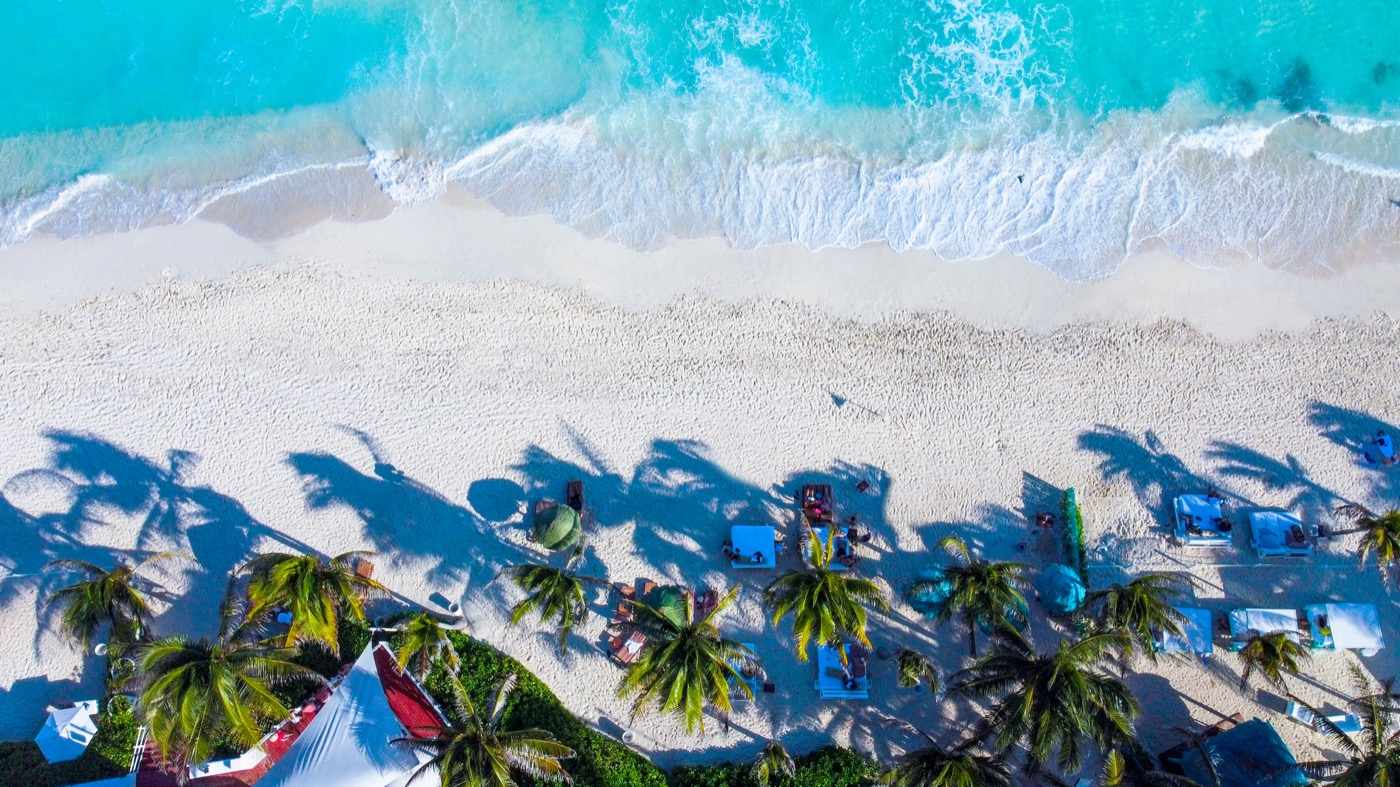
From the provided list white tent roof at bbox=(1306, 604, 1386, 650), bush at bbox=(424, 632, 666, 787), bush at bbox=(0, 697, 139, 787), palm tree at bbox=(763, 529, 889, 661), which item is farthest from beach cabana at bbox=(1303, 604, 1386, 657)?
bush at bbox=(0, 697, 139, 787)

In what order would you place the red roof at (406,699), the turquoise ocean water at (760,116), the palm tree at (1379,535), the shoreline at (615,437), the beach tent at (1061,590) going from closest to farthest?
the red roof at (406,699) → the palm tree at (1379,535) → the beach tent at (1061,590) → the shoreline at (615,437) → the turquoise ocean water at (760,116)

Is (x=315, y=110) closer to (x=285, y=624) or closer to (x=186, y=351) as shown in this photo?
(x=186, y=351)

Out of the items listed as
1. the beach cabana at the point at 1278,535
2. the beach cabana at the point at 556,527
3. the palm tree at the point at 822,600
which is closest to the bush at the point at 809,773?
the palm tree at the point at 822,600

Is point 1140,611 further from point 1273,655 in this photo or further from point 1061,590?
point 1273,655

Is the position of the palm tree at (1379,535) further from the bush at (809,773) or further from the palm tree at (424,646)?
the palm tree at (424,646)

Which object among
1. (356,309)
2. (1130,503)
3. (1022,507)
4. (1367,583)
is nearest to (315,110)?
(356,309)
